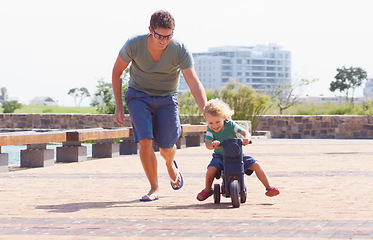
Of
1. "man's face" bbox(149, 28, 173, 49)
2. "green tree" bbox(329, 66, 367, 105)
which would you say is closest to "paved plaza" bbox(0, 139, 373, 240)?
"man's face" bbox(149, 28, 173, 49)

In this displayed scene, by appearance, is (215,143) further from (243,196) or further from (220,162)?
(243,196)

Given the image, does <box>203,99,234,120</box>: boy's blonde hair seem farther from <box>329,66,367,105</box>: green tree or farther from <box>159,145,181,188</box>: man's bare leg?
<box>329,66,367,105</box>: green tree

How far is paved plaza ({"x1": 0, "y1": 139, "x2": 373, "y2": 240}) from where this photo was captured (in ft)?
16.3

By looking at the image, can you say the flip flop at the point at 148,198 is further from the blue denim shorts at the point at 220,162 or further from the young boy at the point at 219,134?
the blue denim shorts at the point at 220,162

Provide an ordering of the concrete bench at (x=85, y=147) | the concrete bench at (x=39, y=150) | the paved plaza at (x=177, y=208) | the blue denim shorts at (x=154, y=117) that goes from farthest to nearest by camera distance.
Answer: the concrete bench at (x=85, y=147), the concrete bench at (x=39, y=150), the blue denim shorts at (x=154, y=117), the paved plaza at (x=177, y=208)

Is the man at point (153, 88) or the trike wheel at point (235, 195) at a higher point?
the man at point (153, 88)

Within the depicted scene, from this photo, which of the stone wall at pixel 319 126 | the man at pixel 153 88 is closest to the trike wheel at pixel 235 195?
the man at pixel 153 88

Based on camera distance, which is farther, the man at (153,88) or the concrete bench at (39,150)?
the concrete bench at (39,150)

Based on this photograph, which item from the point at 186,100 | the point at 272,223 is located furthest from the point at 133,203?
the point at 186,100

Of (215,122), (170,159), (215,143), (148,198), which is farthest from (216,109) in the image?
(148,198)

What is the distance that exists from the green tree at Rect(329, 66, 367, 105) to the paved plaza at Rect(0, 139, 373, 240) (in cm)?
11974

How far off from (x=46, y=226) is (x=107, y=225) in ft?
1.43

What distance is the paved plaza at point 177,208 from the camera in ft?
16.3

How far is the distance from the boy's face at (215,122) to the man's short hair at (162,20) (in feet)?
2.80
